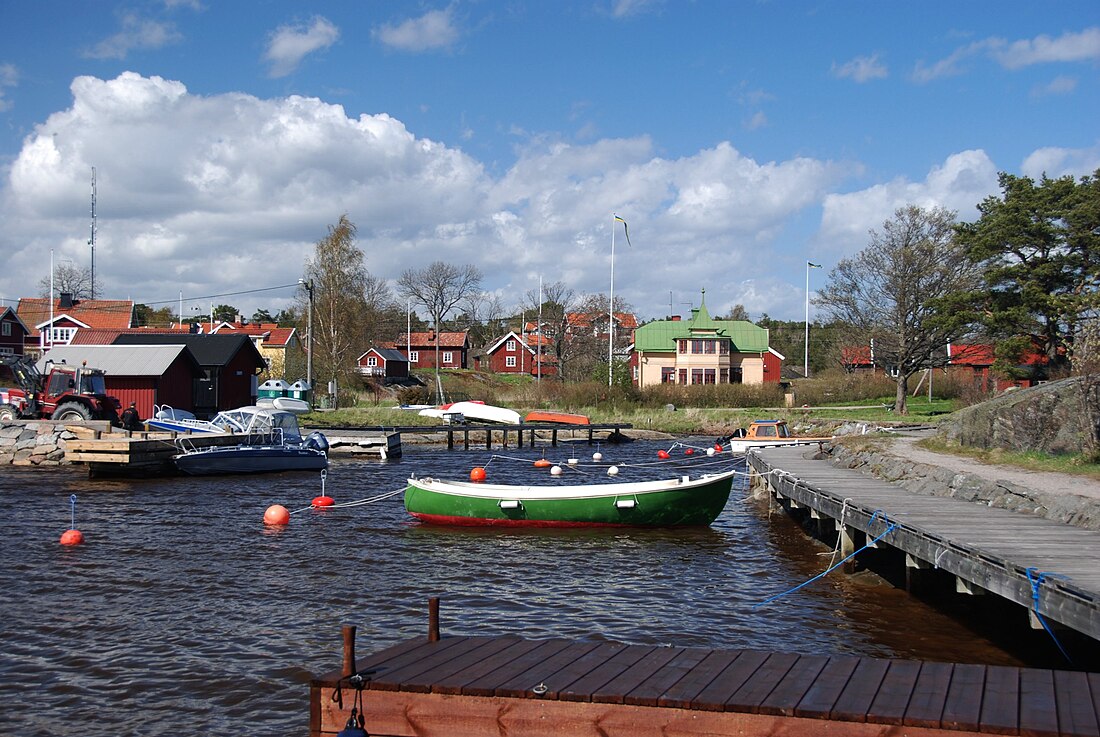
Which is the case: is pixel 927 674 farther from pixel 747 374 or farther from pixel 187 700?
pixel 747 374

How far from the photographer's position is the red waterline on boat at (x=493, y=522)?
21969mm

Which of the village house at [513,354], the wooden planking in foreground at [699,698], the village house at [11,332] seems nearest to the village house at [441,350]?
the village house at [513,354]

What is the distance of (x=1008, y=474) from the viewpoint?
21281mm

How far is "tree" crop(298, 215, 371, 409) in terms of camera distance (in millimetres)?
69625

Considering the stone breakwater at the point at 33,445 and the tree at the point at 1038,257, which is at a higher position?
the tree at the point at 1038,257

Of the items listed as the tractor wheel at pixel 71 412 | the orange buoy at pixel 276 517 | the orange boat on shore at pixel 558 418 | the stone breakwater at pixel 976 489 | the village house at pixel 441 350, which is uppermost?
the village house at pixel 441 350

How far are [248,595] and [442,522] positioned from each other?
6940mm

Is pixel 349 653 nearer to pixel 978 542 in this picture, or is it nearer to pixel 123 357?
pixel 978 542

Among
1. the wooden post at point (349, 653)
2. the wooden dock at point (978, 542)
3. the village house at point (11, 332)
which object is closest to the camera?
the wooden post at point (349, 653)

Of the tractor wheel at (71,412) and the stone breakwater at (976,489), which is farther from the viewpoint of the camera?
Answer: the tractor wheel at (71,412)

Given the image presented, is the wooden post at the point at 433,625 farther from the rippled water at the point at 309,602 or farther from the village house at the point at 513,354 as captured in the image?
Result: the village house at the point at 513,354

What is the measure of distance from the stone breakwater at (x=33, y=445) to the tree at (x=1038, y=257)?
39.2 metres

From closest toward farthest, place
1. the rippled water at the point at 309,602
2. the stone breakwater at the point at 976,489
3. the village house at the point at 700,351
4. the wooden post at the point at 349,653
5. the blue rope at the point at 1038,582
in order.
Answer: the wooden post at the point at 349,653 → the blue rope at the point at 1038,582 → the rippled water at the point at 309,602 → the stone breakwater at the point at 976,489 → the village house at the point at 700,351

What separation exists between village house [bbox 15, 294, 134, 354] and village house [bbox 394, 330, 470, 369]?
114ft
